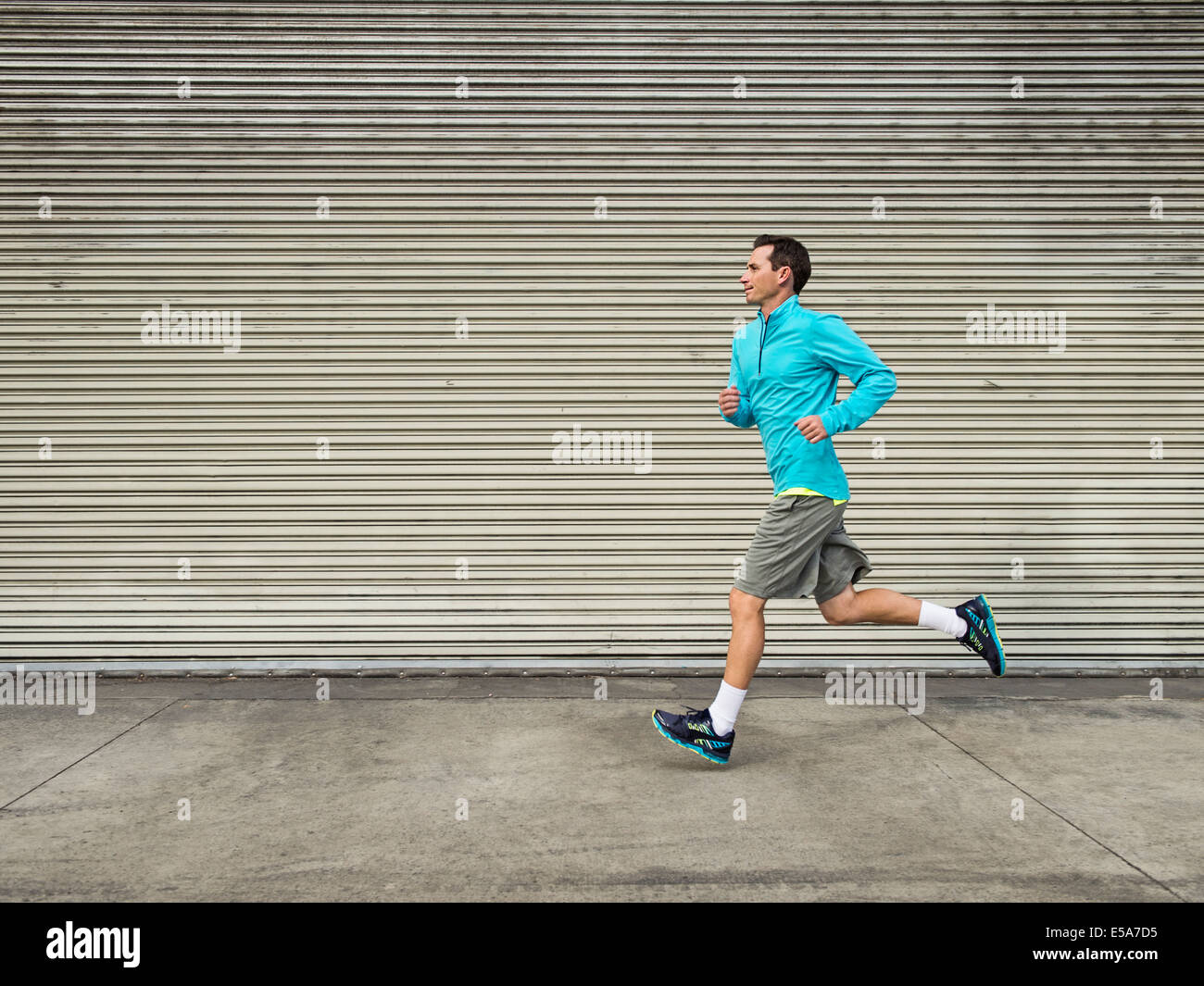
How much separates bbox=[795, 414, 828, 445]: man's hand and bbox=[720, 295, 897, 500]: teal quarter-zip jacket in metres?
0.08

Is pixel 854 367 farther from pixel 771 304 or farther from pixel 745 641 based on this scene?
pixel 745 641

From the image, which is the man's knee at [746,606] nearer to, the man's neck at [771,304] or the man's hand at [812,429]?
the man's hand at [812,429]

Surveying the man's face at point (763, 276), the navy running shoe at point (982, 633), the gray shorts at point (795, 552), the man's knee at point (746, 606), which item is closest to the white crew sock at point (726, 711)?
the man's knee at point (746, 606)

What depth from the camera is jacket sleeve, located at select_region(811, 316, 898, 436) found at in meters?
3.63

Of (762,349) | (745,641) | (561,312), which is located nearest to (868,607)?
(745,641)

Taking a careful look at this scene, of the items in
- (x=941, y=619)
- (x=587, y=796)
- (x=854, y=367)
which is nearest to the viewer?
(x=587, y=796)

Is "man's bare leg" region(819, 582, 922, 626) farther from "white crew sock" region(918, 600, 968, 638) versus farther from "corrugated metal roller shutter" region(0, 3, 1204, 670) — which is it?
"corrugated metal roller shutter" region(0, 3, 1204, 670)

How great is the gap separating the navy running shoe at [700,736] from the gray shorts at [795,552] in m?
0.55

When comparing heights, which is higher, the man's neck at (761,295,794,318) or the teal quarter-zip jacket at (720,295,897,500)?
the man's neck at (761,295,794,318)

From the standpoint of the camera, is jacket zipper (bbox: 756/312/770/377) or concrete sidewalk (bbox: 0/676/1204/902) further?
jacket zipper (bbox: 756/312/770/377)

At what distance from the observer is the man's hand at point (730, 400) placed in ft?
12.6

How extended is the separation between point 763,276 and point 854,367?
20.5 inches

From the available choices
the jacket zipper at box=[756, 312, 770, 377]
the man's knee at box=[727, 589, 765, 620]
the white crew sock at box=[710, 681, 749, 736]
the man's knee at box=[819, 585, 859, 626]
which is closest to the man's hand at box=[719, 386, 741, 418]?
the jacket zipper at box=[756, 312, 770, 377]

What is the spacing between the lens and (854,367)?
370 centimetres
